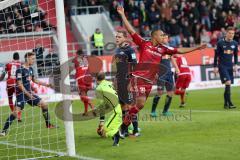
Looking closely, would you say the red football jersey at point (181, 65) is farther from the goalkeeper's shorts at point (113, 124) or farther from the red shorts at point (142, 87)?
the goalkeeper's shorts at point (113, 124)

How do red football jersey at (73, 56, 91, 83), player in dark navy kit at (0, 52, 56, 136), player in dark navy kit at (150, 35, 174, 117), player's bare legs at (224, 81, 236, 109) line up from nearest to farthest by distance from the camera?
player in dark navy kit at (0, 52, 56, 136)
player in dark navy kit at (150, 35, 174, 117)
player's bare legs at (224, 81, 236, 109)
red football jersey at (73, 56, 91, 83)

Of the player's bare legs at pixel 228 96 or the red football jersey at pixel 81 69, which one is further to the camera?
the red football jersey at pixel 81 69

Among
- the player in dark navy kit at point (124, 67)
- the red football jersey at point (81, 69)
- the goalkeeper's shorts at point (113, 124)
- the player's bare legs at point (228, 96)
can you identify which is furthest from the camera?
the red football jersey at point (81, 69)

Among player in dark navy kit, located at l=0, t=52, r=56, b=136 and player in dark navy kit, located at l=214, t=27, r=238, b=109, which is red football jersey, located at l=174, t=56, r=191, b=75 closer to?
player in dark navy kit, located at l=214, t=27, r=238, b=109

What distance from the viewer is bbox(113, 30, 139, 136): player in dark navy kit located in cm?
1180

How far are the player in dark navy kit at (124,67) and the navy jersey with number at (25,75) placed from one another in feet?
8.41

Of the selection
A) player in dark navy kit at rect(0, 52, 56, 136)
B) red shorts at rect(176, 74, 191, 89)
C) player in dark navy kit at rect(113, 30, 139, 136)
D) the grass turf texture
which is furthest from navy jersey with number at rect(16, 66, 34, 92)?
red shorts at rect(176, 74, 191, 89)

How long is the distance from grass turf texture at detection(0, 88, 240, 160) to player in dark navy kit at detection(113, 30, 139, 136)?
0.75m

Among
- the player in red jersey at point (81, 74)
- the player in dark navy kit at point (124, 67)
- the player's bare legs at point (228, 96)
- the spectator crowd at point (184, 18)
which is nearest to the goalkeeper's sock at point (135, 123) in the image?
the player in dark navy kit at point (124, 67)

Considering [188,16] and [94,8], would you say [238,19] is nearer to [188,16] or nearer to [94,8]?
[188,16]

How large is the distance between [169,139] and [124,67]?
2086mm

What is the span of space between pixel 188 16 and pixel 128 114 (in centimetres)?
2247

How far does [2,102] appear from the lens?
2191 centimetres

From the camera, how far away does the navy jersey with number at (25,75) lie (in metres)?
13.7
